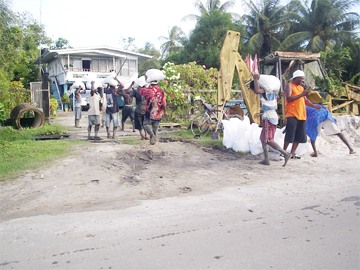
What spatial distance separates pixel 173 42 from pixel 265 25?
494 inches

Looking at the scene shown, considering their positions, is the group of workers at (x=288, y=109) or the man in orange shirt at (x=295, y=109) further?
the man in orange shirt at (x=295, y=109)

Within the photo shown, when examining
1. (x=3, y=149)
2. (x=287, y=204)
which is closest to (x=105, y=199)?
(x=287, y=204)

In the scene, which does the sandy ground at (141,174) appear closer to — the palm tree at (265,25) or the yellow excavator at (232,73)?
the yellow excavator at (232,73)

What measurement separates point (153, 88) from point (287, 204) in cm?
541

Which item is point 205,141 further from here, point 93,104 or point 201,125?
point 93,104

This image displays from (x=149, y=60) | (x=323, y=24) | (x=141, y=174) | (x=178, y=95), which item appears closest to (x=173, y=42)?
(x=149, y=60)

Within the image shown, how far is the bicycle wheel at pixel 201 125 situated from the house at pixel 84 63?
2019 centimetres

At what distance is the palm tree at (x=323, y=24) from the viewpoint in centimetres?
2745

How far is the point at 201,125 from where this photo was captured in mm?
11234

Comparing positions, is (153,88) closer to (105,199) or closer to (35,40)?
(105,199)

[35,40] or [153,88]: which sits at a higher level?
[35,40]

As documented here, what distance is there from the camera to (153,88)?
9.12m

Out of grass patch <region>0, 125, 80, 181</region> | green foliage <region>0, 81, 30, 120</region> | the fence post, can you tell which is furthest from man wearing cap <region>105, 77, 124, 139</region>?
green foliage <region>0, 81, 30, 120</region>

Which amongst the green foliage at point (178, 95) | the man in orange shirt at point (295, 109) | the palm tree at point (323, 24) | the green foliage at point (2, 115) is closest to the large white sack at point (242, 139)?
the man in orange shirt at point (295, 109)
